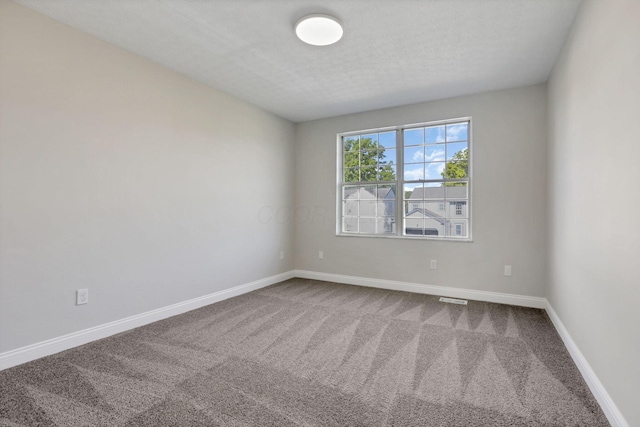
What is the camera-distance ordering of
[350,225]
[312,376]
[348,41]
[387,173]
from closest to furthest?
1. [312,376]
2. [348,41]
3. [387,173]
4. [350,225]

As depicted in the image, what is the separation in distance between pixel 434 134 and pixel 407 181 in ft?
2.34

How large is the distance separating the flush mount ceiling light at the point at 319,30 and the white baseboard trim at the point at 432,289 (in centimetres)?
311

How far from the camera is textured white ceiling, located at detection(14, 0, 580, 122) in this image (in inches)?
85.8

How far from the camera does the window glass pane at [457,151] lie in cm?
392

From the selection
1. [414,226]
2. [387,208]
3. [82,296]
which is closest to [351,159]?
[387,208]

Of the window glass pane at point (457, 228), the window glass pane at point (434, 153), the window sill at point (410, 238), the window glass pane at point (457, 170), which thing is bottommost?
the window sill at point (410, 238)

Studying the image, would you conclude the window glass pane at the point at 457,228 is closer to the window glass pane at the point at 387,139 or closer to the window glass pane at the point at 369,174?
the window glass pane at the point at 369,174

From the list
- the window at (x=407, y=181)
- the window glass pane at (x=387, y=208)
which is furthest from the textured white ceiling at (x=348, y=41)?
the window glass pane at (x=387, y=208)

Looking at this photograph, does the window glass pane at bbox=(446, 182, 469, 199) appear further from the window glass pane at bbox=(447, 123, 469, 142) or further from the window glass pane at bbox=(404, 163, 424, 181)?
the window glass pane at bbox=(447, 123, 469, 142)

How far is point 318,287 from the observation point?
171 inches

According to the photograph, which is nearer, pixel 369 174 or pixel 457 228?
pixel 457 228

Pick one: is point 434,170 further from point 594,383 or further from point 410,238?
point 594,383

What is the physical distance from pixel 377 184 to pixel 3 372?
4156 millimetres

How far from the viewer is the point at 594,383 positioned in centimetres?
181
